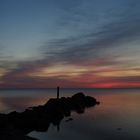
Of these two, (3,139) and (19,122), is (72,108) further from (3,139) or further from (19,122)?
(3,139)

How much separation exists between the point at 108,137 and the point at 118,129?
492cm

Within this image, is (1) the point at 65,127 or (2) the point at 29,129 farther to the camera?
(1) the point at 65,127

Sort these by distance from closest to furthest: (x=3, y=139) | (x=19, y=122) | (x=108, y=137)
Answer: (x=3, y=139) < (x=108, y=137) < (x=19, y=122)

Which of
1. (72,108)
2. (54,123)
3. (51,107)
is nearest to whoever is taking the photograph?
(54,123)

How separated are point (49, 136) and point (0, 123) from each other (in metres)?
5.09

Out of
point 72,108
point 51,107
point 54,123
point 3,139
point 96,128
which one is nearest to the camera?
point 3,139

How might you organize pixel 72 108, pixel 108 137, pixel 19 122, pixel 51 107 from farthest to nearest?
pixel 72 108 < pixel 51 107 < pixel 19 122 < pixel 108 137

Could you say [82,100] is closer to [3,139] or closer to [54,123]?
[54,123]

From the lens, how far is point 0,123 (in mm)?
26250

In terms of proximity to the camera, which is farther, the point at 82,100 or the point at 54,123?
the point at 82,100

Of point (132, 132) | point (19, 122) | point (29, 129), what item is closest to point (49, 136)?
point (29, 129)

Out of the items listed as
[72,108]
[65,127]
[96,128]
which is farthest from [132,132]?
[72,108]

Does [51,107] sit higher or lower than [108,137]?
higher

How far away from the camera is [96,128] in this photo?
3362 cm
